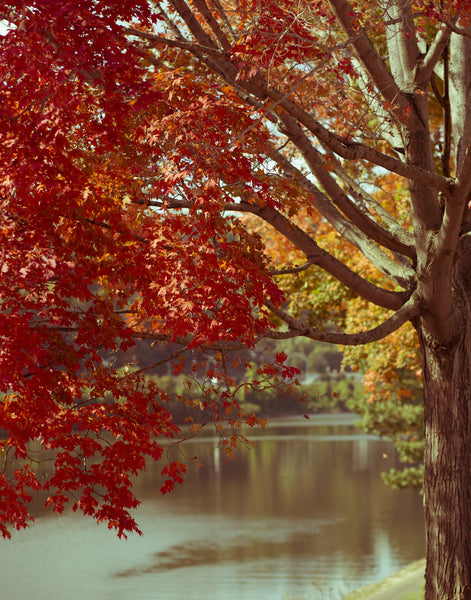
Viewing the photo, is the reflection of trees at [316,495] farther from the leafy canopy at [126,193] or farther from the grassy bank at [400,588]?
the leafy canopy at [126,193]

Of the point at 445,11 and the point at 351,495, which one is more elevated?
the point at 445,11

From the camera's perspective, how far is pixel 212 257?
18.2 ft

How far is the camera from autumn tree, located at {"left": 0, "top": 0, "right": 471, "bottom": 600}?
516 cm

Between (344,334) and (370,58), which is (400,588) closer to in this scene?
(344,334)

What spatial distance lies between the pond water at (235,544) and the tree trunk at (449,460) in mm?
10573

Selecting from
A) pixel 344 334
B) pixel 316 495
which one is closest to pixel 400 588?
pixel 344 334

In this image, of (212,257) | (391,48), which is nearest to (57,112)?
(212,257)

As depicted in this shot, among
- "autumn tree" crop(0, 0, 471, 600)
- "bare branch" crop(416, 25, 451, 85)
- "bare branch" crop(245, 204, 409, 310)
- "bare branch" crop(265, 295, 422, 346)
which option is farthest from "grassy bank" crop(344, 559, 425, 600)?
"bare branch" crop(416, 25, 451, 85)

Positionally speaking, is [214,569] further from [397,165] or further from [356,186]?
[397,165]

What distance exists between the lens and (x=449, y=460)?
7090 millimetres

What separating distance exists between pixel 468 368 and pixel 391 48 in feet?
11.9

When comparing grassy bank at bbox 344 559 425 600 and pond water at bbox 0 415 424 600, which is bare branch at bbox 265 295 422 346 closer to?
grassy bank at bbox 344 559 425 600

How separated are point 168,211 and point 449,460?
3699mm

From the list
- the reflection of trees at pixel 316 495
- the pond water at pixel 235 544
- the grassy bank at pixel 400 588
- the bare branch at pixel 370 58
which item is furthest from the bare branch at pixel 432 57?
the reflection of trees at pixel 316 495
